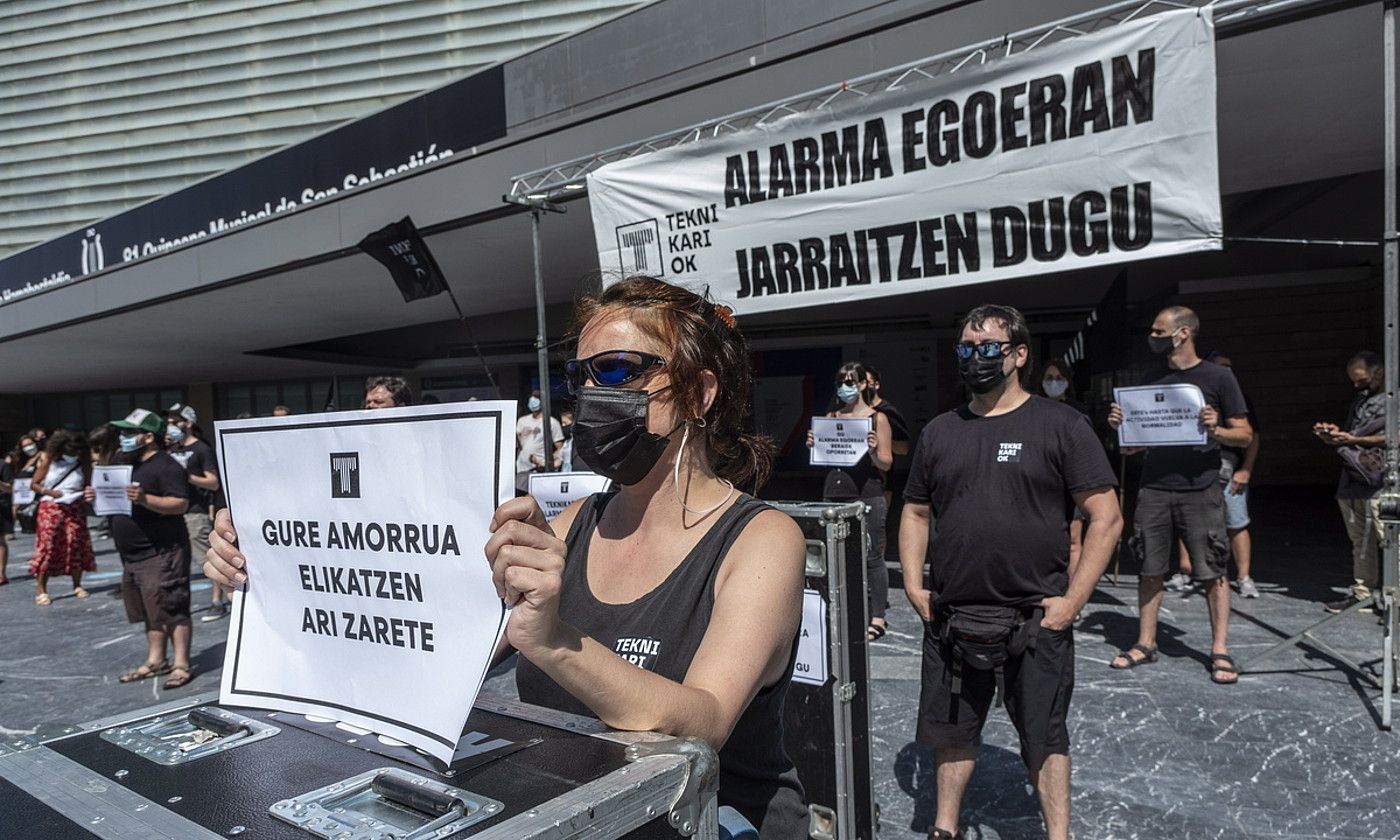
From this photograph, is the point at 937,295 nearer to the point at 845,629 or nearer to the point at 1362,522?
the point at 1362,522

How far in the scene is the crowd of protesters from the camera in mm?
1395

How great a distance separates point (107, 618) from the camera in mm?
8031

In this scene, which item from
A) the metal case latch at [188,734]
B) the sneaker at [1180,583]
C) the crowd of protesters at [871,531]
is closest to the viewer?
the metal case latch at [188,734]

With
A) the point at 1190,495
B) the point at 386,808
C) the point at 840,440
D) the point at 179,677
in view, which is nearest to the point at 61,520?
the point at 179,677

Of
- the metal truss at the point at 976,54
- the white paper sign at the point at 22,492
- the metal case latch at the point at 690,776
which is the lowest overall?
the white paper sign at the point at 22,492

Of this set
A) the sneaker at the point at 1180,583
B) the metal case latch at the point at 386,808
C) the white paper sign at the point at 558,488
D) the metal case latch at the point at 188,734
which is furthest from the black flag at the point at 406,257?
the sneaker at the point at 1180,583

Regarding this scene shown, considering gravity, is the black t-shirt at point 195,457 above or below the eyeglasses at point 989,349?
below

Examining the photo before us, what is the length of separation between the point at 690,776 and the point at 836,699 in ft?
5.95

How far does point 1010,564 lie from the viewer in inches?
115

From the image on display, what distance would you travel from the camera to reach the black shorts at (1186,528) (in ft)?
15.9

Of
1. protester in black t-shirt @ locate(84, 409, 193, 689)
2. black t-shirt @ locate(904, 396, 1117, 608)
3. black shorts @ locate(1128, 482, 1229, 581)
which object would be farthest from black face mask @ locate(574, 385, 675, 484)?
protester in black t-shirt @ locate(84, 409, 193, 689)

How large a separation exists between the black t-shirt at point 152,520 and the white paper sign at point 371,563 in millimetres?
5226

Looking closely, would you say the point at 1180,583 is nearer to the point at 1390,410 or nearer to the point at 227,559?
the point at 1390,410

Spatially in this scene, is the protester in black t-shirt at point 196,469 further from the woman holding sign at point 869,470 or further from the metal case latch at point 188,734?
the metal case latch at point 188,734
